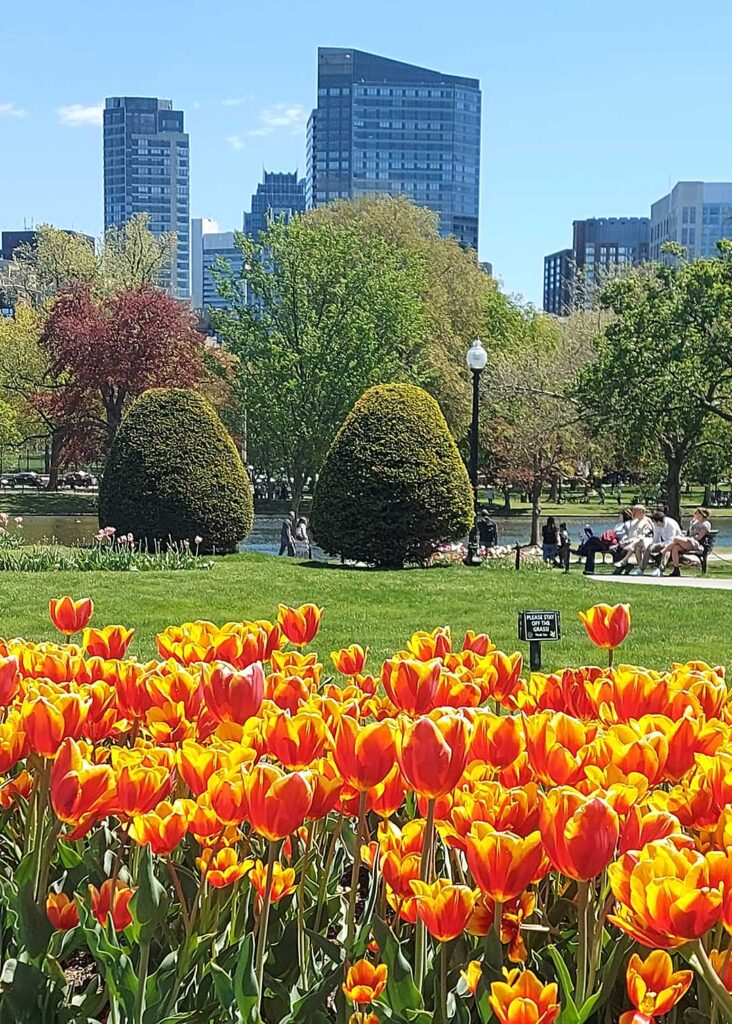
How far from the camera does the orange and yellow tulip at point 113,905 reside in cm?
182

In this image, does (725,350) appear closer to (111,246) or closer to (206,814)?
(206,814)

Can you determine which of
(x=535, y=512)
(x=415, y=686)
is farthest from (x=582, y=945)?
(x=535, y=512)

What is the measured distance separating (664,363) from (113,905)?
24.2m

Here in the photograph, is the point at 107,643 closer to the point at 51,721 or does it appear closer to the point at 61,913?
the point at 51,721

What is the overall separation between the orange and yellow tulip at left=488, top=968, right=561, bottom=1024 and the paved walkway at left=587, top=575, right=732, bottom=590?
12.7 meters

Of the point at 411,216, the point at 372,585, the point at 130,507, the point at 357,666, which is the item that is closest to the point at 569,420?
the point at 411,216

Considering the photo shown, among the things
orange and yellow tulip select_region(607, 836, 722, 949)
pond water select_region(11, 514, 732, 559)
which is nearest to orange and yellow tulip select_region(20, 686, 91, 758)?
orange and yellow tulip select_region(607, 836, 722, 949)

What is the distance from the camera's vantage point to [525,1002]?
1.46 m

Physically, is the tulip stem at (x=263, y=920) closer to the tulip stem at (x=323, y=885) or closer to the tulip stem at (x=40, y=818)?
the tulip stem at (x=323, y=885)

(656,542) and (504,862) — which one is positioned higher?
(504,862)

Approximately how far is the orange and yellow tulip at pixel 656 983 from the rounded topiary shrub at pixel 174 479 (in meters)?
16.1

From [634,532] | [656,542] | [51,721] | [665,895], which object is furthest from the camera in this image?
[634,532]

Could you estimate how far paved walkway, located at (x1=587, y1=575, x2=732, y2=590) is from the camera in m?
14.2

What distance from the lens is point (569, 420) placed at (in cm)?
3744
